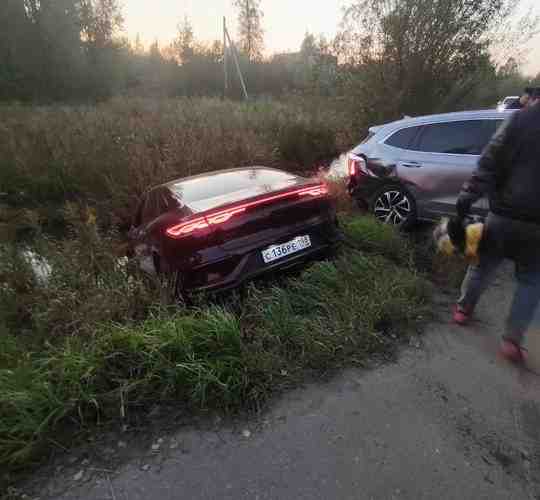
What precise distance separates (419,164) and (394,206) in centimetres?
63

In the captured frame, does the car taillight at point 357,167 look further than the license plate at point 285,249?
Yes

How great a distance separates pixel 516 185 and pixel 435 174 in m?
2.08

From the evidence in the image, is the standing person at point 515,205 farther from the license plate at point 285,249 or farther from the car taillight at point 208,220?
the car taillight at point 208,220

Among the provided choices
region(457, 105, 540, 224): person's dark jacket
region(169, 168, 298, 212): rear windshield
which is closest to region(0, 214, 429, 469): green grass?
region(169, 168, 298, 212): rear windshield

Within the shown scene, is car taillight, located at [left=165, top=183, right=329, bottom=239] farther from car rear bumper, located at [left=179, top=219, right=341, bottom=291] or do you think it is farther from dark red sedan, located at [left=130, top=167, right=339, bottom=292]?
car rear bumper, located at [left=179, top=219, right=341, bottom=291]

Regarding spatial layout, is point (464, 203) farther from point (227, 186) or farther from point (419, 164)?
point (419, 164)

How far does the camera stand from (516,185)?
7.13 ft

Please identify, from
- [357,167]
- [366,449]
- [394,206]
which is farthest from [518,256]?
[357,167]

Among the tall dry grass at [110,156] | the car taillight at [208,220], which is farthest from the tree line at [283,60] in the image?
the car taillight at [208,220]

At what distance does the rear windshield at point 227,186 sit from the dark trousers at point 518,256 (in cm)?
171

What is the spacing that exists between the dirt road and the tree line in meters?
10.3

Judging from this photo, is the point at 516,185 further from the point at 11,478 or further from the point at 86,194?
the point at 86,194

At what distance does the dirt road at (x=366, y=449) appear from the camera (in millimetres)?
1634

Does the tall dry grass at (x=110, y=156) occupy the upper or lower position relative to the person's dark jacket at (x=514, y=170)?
lower
